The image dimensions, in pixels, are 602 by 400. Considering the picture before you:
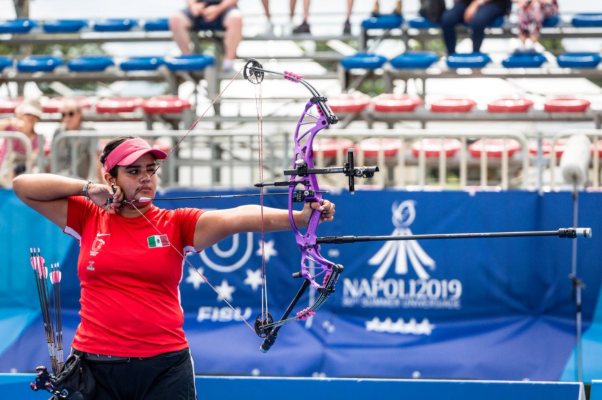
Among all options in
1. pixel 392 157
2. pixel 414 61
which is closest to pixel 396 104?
pixel 414 61

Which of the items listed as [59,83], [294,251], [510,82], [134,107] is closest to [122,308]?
[294,251]

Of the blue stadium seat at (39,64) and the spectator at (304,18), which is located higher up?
the spectator at (304,18)

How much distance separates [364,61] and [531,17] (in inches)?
61.1

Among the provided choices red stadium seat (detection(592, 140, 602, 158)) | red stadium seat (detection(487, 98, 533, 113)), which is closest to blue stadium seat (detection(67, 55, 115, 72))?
red stadium seat (detection(487, 98, 533, 113))

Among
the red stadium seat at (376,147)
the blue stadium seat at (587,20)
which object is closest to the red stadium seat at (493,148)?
the red stadium seat at (376,147)

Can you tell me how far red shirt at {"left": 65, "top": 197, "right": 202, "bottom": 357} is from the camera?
12.7 ft

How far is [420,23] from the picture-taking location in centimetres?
1059

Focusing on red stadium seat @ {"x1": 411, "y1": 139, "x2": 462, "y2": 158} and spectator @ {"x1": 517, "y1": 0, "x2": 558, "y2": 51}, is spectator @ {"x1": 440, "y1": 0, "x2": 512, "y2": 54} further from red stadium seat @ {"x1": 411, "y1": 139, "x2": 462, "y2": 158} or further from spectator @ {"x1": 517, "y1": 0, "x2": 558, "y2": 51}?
red stadium seat @ {"x1": 411, "y1": 139, "x2": 462, "y2": 158}

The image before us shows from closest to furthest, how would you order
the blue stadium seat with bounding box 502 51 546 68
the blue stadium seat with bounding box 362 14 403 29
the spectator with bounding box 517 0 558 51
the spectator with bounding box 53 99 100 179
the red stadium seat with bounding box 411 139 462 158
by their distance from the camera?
the spectator with bounding box 53 99 100 179
the red stadium seat with bounding box 411 139 462 158
the spectator with bounding box 517 0 558 51
the blue stadium seat with bounding box 502 51 546 68
the blue stadium seat with bounding box 362 14 403 29

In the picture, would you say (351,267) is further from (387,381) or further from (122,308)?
(122,308)

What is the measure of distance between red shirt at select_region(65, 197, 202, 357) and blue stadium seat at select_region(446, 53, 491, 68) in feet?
20.6

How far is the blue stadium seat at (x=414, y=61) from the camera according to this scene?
9.92 meters

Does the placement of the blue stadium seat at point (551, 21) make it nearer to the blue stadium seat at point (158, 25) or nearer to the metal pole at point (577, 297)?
the blue stadium seat at point (158, 25)

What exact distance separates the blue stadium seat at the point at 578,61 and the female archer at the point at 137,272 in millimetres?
6714
